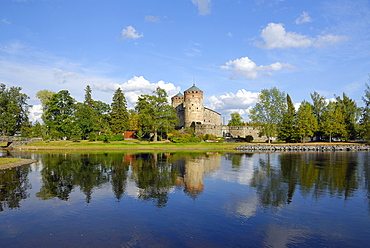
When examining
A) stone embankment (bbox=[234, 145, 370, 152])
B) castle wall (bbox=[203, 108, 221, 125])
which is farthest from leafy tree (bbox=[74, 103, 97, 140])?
castle wall (bbox=[203, 108, 221, 125])

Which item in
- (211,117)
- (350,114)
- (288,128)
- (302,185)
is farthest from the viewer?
(211,117)

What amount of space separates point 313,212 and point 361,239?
3.00 meters

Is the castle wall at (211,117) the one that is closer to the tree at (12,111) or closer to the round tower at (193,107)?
the round tower at (193,107)

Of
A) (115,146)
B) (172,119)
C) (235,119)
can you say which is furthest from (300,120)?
(235,119)

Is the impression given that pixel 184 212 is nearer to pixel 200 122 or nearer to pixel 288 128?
pixel 288 128

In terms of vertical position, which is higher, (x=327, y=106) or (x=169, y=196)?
(x=327, y=106)

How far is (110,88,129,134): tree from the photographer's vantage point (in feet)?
257

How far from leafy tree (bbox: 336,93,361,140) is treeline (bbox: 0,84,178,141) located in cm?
4618

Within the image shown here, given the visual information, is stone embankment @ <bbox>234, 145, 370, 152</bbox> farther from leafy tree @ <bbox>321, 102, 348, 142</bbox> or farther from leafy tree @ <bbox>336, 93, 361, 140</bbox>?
leafy tree @ <bbox>336, 93, 361, 140</bbox>

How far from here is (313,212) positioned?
476 inches

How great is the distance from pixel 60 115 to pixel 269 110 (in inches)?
2110

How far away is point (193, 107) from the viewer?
90.8m

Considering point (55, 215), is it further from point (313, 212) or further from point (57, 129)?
point (57, 129)

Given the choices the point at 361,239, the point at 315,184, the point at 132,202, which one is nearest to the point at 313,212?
the point at 361,239
